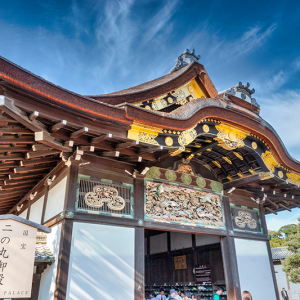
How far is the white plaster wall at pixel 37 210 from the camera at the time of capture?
24.5 feet

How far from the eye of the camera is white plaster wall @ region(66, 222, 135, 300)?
210 inches

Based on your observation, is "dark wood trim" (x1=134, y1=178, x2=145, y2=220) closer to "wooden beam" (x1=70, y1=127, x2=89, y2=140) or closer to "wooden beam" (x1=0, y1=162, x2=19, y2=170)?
"wooden beam" (x1=70, y1=127, x2=89, y2=140)

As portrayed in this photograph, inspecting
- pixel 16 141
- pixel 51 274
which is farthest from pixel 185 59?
pixel 51 274

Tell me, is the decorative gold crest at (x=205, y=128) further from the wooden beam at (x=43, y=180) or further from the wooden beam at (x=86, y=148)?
the wooden beam at (x=43, y=180)

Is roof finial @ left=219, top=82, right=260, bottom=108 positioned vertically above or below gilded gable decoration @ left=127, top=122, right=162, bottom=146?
above

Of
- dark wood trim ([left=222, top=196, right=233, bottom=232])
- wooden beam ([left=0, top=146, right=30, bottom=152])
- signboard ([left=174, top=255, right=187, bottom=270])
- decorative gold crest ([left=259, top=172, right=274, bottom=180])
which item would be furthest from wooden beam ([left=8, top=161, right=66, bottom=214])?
signboard ([left=174, top=255, right=187, bottom=270])

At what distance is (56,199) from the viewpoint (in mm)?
6504

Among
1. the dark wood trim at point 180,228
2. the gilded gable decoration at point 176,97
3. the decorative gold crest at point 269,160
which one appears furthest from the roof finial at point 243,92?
the dark wood trim at point 180,228

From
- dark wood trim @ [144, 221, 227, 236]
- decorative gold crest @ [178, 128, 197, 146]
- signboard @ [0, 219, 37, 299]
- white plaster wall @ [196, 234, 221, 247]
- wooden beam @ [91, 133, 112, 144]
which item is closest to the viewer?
signboard @ [0, 219, 37, 299]

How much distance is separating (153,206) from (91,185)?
67.3 inches

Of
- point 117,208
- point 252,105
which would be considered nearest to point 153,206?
point 117,208

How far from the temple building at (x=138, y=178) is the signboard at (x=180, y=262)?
0.19m

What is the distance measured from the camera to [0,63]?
3.84 meters

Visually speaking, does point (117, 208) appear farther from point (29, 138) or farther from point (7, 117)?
point (7, 117)
